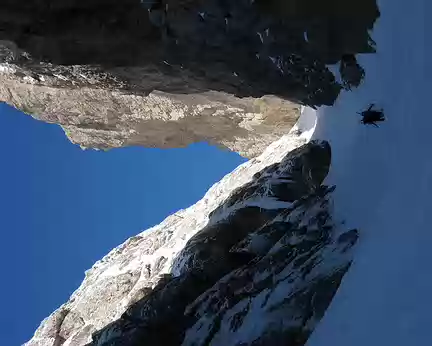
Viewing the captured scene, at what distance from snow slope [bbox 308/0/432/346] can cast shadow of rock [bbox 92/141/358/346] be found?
1.64ft

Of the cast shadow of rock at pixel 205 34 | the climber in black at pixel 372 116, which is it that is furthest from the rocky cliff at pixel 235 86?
the climber in black at pixel 372 116

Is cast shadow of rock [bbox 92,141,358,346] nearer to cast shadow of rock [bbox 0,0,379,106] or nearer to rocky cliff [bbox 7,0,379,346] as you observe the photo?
rocky cliff [bbox 7,0,379,346]

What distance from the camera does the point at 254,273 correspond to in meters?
11.0

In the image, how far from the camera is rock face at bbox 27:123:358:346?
31.0 ft

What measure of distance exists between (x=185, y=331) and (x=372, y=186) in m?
4.90

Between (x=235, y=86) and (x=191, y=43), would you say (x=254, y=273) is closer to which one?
(x=191, y=43)

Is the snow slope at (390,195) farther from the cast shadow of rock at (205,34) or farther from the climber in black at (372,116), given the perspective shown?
the cast shadow of rock at (205,34)

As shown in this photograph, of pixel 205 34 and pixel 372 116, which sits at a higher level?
pixel 205 34

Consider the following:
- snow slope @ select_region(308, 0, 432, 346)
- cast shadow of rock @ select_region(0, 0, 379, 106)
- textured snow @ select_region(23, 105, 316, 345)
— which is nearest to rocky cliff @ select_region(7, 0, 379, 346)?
cast shadow of rock @ select_region(0, 0, 379, 106)

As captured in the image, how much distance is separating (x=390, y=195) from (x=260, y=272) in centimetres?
319

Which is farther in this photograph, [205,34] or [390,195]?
Result: [205,34]

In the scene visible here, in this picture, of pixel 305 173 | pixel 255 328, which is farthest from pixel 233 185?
pixel 255 328

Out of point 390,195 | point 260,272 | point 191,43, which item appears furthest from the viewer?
point 191,43

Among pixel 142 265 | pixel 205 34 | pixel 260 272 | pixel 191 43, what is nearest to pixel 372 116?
pixel 260 272
